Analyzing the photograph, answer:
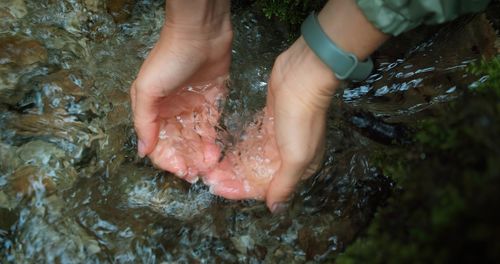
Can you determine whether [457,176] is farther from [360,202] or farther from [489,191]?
[360,202]

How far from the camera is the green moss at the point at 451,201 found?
0.79 meters

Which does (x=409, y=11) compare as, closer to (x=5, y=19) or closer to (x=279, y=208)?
(x=279, y=208)

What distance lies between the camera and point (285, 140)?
1877 mm

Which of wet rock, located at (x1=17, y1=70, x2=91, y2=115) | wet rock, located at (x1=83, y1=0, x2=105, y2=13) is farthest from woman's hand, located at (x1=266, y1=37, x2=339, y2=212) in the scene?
wet rock, located at (x1=83, y1=0, x2=105, y2=13)

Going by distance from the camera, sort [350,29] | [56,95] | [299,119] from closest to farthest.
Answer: [350,29] → [299,119] → [56,95]

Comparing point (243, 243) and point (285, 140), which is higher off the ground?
point (285, 140)

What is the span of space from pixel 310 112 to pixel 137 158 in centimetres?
89

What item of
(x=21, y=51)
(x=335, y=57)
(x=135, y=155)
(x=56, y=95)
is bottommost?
(x=135, y=155)

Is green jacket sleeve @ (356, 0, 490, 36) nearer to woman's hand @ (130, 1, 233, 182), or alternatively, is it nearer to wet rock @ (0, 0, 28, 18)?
woman's hand @ (130, 1, 233, 182)

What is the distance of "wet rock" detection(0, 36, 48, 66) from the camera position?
99.5 inches

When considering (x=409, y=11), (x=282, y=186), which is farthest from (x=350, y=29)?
(x=282, y=186)

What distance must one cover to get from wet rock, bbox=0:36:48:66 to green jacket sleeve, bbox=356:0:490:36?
1824mm

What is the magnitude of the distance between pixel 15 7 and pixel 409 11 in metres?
2.35

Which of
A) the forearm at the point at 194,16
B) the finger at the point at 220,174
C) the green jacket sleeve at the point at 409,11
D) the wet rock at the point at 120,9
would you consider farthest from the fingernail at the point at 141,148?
the wet rock at the point at 120,9
